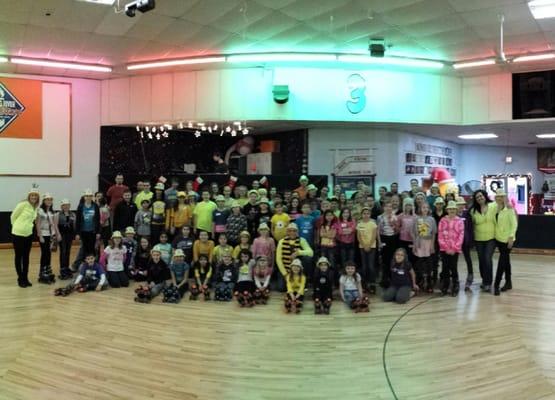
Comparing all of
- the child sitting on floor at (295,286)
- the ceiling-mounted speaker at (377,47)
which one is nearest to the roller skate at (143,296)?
the child sitting on floor at (295,286)

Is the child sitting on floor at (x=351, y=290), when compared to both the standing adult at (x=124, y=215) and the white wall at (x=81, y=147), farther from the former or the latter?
the white wall at (x=81, y=147)

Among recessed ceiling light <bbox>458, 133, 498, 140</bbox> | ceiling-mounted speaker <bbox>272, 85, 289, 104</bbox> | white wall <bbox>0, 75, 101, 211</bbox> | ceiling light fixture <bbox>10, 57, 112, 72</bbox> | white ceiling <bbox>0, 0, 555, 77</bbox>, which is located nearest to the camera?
white ceiling <bbox>0, 0, 555, 77</bbox>

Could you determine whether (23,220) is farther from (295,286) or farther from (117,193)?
(295,286)

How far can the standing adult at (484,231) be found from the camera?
7.12m

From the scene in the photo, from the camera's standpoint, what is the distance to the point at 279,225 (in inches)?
292

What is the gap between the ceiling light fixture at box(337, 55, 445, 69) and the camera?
991cm

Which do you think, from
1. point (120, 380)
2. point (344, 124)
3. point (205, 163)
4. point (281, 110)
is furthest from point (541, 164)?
point (120, 380)

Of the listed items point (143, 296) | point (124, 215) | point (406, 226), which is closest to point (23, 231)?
point (124, 215)

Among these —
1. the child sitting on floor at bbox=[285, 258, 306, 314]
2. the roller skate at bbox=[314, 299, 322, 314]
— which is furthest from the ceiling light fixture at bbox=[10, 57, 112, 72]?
the roller skate at bbox=[314, 299, 322, 314]

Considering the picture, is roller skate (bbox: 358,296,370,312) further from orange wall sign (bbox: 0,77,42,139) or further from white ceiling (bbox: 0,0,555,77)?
orange wall sign (bbox: 0,77,42,139)

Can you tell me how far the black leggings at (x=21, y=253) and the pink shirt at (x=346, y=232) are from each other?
483 cm

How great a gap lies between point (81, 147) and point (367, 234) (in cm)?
810

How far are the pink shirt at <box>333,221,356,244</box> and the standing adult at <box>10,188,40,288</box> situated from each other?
15.7 feet

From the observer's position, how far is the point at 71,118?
11688 millimetres
